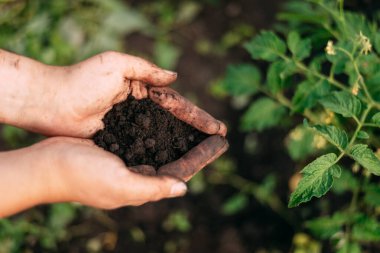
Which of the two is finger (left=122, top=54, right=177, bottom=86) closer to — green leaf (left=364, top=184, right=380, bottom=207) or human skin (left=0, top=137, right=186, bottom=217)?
human skin (left=0, top=137, right=186, bottom=217)

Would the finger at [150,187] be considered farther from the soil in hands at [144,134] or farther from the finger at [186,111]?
the finger at [186,111]

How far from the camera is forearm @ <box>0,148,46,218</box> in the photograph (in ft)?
5.85

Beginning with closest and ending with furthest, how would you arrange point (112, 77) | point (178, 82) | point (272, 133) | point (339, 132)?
1. point (339, 132)
2. point (112, 77)
3. point (272, 133)
4. point (178, 82)

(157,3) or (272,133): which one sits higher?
(157,3)

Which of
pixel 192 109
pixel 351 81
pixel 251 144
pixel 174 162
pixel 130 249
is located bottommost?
pixel 130 249

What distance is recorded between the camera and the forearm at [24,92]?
2080 mm

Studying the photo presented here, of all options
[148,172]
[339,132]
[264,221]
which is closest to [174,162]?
[148,172]

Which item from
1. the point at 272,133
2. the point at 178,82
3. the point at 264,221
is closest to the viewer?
the point at 264,221

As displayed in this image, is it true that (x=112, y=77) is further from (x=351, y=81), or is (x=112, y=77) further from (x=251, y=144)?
(x=251, y=144)

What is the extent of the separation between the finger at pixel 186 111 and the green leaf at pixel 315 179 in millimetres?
536

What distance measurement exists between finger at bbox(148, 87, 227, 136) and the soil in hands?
3cm

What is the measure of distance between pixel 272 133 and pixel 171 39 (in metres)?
1.01

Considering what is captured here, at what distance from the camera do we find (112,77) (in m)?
1.97

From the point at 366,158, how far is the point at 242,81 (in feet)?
3.15
